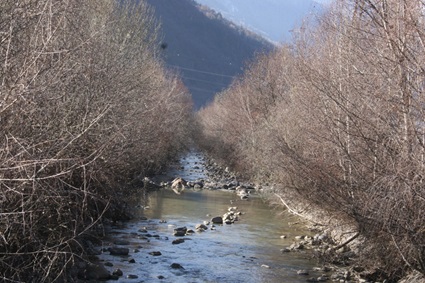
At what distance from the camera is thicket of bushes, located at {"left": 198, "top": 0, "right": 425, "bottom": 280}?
1020 centimetres

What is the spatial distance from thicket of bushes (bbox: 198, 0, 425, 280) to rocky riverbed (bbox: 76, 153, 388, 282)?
135 cm

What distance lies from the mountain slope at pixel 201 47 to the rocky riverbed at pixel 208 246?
100665 millimetres

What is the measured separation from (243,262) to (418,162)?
210 inches

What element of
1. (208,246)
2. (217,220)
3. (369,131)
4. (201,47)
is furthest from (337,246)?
(201,47)

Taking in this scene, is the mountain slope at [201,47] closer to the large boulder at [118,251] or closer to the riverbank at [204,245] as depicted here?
the riverbank at [204,245]

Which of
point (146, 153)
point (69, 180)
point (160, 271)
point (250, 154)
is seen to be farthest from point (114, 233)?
point (250, 154)

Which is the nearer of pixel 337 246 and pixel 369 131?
pixel 369 131

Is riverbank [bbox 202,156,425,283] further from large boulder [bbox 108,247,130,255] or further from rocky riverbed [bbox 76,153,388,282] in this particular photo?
large boulder [bbox 108,247,130,255]

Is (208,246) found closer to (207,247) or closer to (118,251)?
(207,247)

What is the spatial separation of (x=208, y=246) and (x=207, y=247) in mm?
127

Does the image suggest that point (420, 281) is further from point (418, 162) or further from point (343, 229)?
point (343, 229)

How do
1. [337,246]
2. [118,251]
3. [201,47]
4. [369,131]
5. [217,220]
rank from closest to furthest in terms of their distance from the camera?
1. [369,131]
2. [118,251]
3. [337,246]
4. [217,220]
5. [201,47]

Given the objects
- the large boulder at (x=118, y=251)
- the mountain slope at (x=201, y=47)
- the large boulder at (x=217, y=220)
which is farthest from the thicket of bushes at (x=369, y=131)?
the mountain slope at (x=201, y=47)

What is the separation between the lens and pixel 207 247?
50.4 feet
